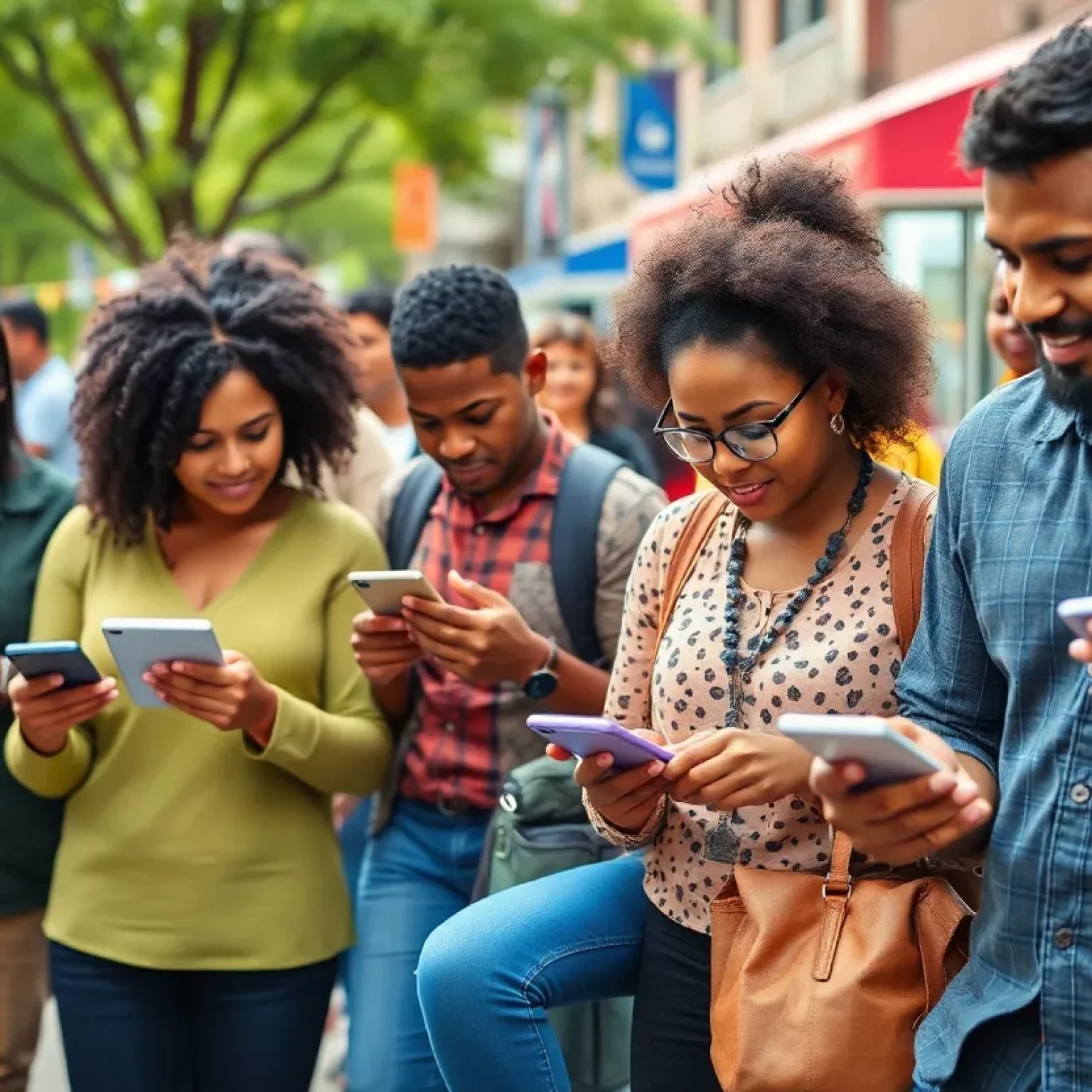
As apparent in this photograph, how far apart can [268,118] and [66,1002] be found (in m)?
13.5

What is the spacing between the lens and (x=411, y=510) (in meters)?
4.44

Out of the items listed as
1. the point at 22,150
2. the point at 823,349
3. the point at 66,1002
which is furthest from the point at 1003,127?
the point at 22,150

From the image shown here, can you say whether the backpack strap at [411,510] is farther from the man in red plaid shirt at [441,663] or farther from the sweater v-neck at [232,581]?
the sweater v-neck at [232,581]

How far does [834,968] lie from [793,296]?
3.70 ft

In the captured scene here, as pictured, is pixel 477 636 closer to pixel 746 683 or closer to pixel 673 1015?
pixel 746 683

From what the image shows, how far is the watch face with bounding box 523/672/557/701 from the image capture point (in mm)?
3871

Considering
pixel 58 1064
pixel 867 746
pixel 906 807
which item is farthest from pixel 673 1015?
pixel 58 1064

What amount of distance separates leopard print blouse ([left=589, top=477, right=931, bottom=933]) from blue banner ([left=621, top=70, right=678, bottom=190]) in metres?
14.1

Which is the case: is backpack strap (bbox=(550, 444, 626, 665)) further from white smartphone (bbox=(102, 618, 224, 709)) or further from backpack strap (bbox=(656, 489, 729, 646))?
white smartphone (bbox=(102, 618, 224, 709))

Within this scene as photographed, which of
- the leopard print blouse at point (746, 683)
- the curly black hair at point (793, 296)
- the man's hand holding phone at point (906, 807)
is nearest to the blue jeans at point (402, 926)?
the leopard print blouse at point (746, 683)

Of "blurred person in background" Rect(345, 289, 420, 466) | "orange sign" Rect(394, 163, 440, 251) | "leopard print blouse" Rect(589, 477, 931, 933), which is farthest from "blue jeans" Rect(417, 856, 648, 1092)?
"orange sign" Rect(394, 163, 440, 251)

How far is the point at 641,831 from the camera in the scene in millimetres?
3293

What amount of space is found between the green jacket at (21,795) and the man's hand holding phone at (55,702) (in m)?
0.49

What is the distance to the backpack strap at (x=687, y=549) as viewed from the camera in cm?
337
